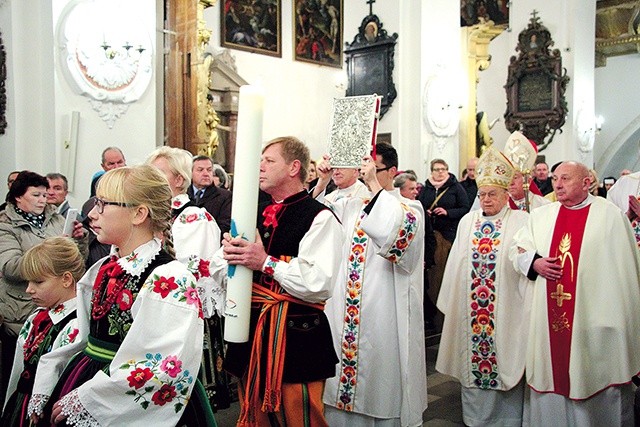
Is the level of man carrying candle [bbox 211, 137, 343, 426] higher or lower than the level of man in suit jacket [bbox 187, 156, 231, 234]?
lower

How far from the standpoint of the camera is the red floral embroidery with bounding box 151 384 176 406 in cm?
214

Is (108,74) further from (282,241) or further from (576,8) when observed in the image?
(576,8)

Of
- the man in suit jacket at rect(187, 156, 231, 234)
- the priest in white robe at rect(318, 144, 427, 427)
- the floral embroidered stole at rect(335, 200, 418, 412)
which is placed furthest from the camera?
the man in suit jacket at rect(187, 156, 231, 234)

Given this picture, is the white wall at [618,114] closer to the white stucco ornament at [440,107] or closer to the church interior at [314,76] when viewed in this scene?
the church interior at [314,76]

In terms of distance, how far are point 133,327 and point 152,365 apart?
132mm

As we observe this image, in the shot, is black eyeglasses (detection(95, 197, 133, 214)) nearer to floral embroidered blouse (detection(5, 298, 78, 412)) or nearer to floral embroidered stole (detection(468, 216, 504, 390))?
floral embroidered blouse (detection(5, 298, 78, 412))

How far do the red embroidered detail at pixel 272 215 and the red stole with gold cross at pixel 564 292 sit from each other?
2.25 m

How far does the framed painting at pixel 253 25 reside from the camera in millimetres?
12461

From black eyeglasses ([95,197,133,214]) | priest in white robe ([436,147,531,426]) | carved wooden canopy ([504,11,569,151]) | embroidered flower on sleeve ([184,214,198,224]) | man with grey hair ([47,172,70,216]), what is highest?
carved wooden canopy ([504,11,569,151])

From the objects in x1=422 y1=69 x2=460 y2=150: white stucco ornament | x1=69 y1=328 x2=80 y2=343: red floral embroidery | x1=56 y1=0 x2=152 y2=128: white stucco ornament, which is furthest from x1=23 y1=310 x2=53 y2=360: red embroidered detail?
x1=422 y1=69 x2=460 y2=150: white stucco ornament

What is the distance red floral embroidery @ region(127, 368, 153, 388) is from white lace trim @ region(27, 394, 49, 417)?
507 millimetres

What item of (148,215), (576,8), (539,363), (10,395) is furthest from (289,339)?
(576,8)

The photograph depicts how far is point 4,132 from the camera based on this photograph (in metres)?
6.89

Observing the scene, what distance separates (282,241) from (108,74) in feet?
16.9
